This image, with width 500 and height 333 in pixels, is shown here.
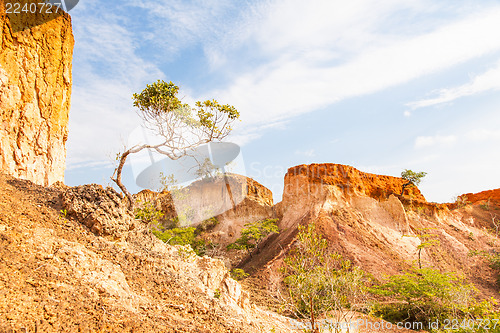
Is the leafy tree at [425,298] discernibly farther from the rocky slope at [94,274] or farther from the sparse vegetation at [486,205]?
the sparse vegetation at [486,205]

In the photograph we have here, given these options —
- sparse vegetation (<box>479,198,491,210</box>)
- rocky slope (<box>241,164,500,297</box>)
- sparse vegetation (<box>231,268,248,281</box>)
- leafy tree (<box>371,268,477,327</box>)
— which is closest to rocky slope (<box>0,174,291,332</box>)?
leafy tree (<box>371,268,477,327</box>)

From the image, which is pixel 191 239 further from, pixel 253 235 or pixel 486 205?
pixel 486 205

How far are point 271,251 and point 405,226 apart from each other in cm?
1082

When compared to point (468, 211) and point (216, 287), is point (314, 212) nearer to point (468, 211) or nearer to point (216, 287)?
point (216, 287)

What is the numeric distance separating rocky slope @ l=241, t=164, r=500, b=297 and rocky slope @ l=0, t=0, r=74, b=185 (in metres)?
12.6

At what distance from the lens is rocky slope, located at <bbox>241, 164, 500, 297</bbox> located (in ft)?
65.7

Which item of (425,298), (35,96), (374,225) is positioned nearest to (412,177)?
(374,225)

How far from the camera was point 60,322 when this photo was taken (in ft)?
14.3

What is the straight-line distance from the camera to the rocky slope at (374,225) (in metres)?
20.0

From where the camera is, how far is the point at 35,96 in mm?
10359

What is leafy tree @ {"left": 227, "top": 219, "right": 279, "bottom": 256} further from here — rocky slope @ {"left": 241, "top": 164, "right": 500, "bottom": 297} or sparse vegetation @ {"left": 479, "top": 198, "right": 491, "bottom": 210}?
sparse vegetation @ {"left": 479, "top": 198, "right": 491, "bottom": 210}

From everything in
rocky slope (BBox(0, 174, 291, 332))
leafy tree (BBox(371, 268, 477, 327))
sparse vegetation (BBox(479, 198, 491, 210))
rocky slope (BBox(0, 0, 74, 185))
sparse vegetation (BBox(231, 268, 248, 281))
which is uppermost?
rocky slope (BBox(0, 0, 74, 185))

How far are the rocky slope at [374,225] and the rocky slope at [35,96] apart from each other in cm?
1263

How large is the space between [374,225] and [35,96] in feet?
73.7
